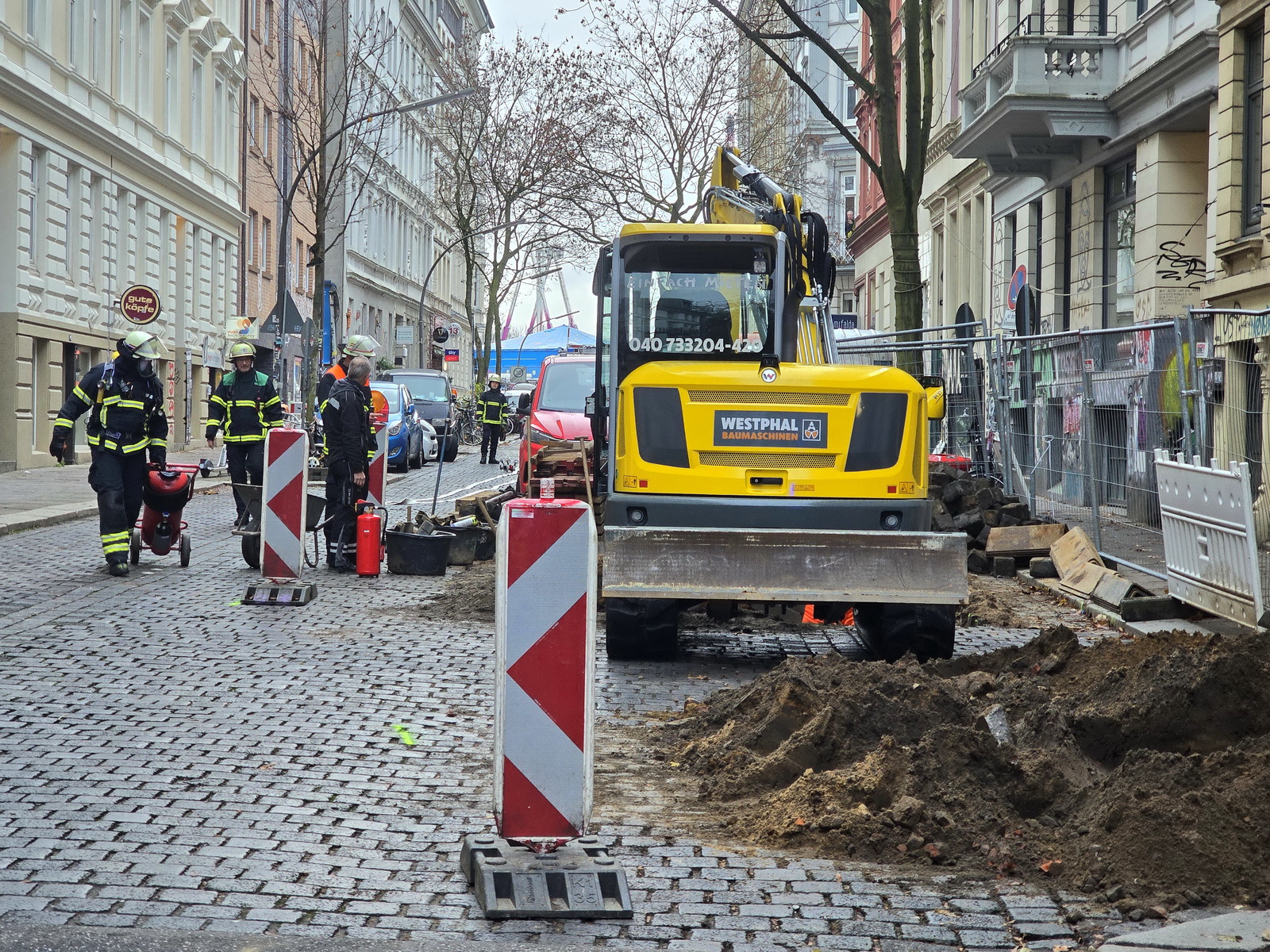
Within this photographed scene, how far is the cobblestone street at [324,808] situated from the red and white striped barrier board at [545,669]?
326 millimetres

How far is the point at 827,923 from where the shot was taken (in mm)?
4367

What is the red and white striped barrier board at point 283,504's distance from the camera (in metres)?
11.4

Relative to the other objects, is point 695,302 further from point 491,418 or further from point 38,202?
point 491,418

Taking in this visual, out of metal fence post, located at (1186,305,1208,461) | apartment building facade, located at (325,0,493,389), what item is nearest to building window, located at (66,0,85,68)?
apartment building facade, located at (325,0,493,389)

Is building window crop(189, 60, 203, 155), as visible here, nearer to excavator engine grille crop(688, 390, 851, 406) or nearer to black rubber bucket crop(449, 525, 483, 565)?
black rubber bucket crop(449, 525, 483, 565)

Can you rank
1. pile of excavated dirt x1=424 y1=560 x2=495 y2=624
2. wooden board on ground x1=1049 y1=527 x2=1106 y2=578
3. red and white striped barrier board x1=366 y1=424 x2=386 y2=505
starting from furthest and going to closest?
red and white striped barrier board x1=366 y1=424 x2=386 y2=505
wooden board on ground x1=1049 y1=527 x2=1106 y2=578
pile of excavated dirt x1=424 y1=560 x2=495 y2=624

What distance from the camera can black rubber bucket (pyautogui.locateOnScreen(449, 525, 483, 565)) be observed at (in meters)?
14.0

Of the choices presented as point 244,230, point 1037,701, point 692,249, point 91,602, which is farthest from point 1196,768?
point 244,230

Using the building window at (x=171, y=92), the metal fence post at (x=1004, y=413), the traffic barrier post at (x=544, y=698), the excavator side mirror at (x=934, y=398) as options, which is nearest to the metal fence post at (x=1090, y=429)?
the excavator side mirror at (x=934, y=398)

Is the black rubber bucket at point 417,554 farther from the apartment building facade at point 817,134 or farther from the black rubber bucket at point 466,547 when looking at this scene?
the apartment building facade at point 817,134

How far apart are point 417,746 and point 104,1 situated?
1082 inches

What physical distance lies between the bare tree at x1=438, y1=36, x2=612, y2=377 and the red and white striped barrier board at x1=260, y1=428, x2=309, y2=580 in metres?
29.7

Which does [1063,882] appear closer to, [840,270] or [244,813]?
[244,813]

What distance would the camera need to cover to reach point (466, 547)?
555 inches
